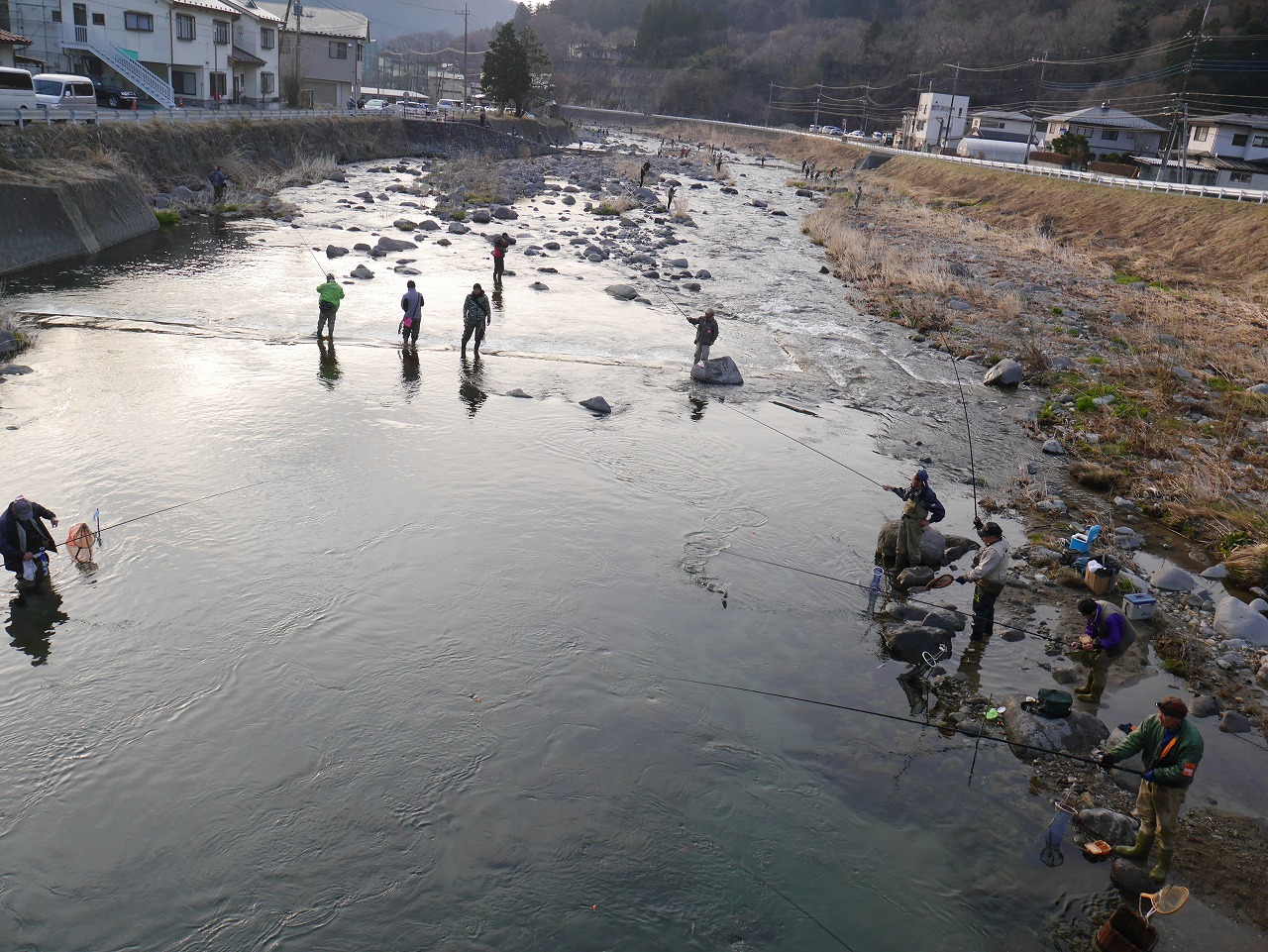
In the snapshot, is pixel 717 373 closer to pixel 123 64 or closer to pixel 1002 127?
pixel 123 64

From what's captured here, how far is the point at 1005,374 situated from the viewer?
1858 centimetres

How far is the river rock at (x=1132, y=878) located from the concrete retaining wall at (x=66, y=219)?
24.4 m

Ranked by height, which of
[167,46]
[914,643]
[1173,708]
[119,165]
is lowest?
[914,643]

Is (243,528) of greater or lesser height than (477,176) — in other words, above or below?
below

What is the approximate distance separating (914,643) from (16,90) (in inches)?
1231

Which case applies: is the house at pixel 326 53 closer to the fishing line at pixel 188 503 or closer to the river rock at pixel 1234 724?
the fishing line at pixel 188 503

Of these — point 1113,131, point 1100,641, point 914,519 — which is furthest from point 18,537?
point 1113,131

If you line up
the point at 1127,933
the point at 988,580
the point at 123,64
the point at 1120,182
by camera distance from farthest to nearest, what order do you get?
the point at 123,64 < the point at 1120,182 < the point at 988,580 < the point at 1127,933

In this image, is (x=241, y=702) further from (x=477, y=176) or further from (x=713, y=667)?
(x=477, y=176)

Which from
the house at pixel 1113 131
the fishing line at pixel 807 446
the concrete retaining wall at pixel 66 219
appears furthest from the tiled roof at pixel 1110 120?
the concrete retaining wall at pixel 66 219

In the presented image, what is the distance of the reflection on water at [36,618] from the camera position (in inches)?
320

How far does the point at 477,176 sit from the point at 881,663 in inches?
1646

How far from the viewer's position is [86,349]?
53.3ft

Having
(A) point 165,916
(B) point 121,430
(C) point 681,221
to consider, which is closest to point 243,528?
(B) point 121,430
